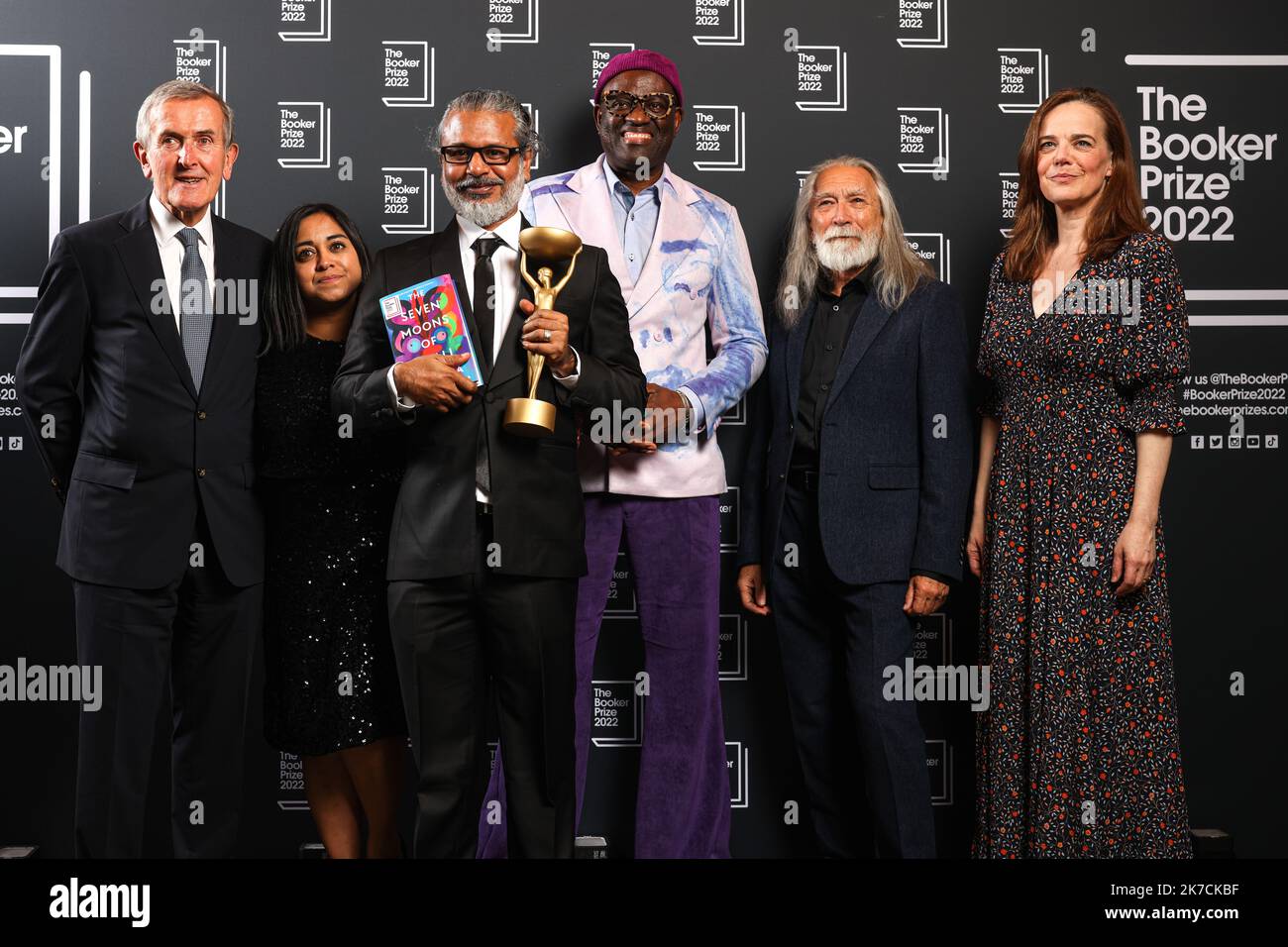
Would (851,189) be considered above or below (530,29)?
below

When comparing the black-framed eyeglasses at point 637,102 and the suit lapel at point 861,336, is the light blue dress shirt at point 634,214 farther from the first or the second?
the suit lapel at point 861,336

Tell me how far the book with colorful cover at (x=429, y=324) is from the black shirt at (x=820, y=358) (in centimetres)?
95

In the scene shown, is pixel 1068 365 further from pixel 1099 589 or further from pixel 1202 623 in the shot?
pixel 1202 623

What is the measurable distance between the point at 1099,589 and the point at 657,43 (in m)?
2.10

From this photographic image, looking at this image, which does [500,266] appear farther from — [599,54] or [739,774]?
[739,774]

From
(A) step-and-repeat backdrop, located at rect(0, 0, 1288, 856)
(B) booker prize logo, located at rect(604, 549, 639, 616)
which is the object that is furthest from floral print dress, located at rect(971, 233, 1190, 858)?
(B) booker prize logo, located at rect(604, 549, 639, 616)

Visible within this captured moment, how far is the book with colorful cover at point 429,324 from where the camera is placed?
2.73m

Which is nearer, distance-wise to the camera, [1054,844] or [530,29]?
[1054,844]

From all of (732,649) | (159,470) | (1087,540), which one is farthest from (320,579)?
(1087,540)

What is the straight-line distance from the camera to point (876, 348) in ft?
10.2

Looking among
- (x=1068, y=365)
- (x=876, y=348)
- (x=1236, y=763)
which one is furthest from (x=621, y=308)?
(x=1236, y=763)

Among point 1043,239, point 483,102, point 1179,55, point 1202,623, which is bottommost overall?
point 1202,623

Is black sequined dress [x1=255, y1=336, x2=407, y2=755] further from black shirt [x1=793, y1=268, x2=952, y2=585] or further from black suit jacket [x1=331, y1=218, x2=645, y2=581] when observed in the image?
black shirt [x1=793, y1=268, x2=952, y2=585]

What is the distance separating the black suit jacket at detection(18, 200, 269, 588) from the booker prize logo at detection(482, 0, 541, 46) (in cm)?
122
